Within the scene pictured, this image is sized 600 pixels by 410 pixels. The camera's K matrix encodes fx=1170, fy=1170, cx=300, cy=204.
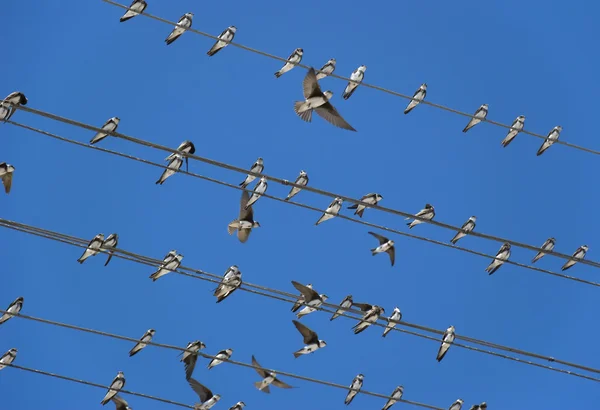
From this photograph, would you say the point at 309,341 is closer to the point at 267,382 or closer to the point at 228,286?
the point at 267,382

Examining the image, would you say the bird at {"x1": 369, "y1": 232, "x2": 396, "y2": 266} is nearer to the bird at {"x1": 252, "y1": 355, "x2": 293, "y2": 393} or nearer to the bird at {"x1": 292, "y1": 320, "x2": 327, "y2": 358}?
the bird at {"x1": 292, "y1": 320, "x2": 327, "y2": 358}

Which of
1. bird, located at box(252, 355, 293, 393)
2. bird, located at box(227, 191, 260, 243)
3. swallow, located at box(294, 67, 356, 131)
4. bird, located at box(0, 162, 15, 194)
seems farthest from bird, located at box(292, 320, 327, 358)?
bird, located at box(0, 162, 15, 194)

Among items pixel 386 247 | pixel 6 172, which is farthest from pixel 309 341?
pixel 6 172

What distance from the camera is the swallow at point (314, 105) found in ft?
46.0

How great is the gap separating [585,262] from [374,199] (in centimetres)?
691

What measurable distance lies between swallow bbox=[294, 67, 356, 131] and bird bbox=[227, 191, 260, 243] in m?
1.73

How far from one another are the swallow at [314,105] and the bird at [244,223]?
5.67 ft

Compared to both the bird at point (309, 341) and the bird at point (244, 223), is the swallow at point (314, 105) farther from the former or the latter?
the bird at point (309, 341)

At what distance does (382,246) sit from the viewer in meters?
18.6

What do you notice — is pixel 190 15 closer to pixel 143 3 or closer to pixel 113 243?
pixel 143 3

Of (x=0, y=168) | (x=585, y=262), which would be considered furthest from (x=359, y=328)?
(x=0, y=168)

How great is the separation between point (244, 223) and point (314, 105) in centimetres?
236

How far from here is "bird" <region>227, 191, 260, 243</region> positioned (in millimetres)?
15531

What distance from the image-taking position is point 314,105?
46.9 ft
